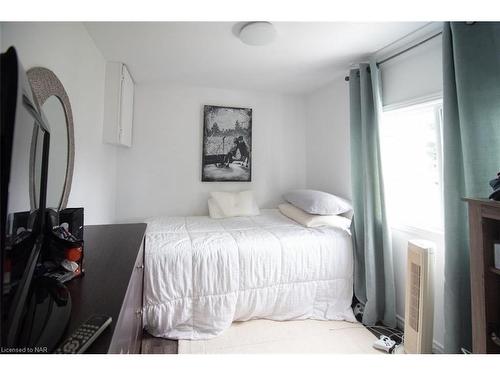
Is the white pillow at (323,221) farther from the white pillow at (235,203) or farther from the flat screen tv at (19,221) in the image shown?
the flat screen tv at (19,221)

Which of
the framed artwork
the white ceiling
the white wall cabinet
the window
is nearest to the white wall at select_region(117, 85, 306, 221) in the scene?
the framed artwork

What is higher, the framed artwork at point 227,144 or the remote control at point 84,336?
the framed artwork at point 227,144

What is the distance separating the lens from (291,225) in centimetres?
242

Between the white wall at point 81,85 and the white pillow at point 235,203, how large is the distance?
129cm

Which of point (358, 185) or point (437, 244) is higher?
point (358, 185)

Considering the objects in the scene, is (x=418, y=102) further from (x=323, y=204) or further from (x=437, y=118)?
(x=323, y=204)

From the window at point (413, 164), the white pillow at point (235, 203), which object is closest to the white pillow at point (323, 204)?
the window at point (413, 164)

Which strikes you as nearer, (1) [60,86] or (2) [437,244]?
(1) [60,86]

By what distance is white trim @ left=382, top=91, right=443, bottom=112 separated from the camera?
169 cm

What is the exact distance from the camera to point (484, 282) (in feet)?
3.43

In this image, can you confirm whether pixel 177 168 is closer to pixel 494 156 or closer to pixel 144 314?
pixel 144 314

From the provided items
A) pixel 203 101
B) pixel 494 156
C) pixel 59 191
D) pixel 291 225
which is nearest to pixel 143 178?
pixel 203 101

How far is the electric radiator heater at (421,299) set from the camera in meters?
1.56
